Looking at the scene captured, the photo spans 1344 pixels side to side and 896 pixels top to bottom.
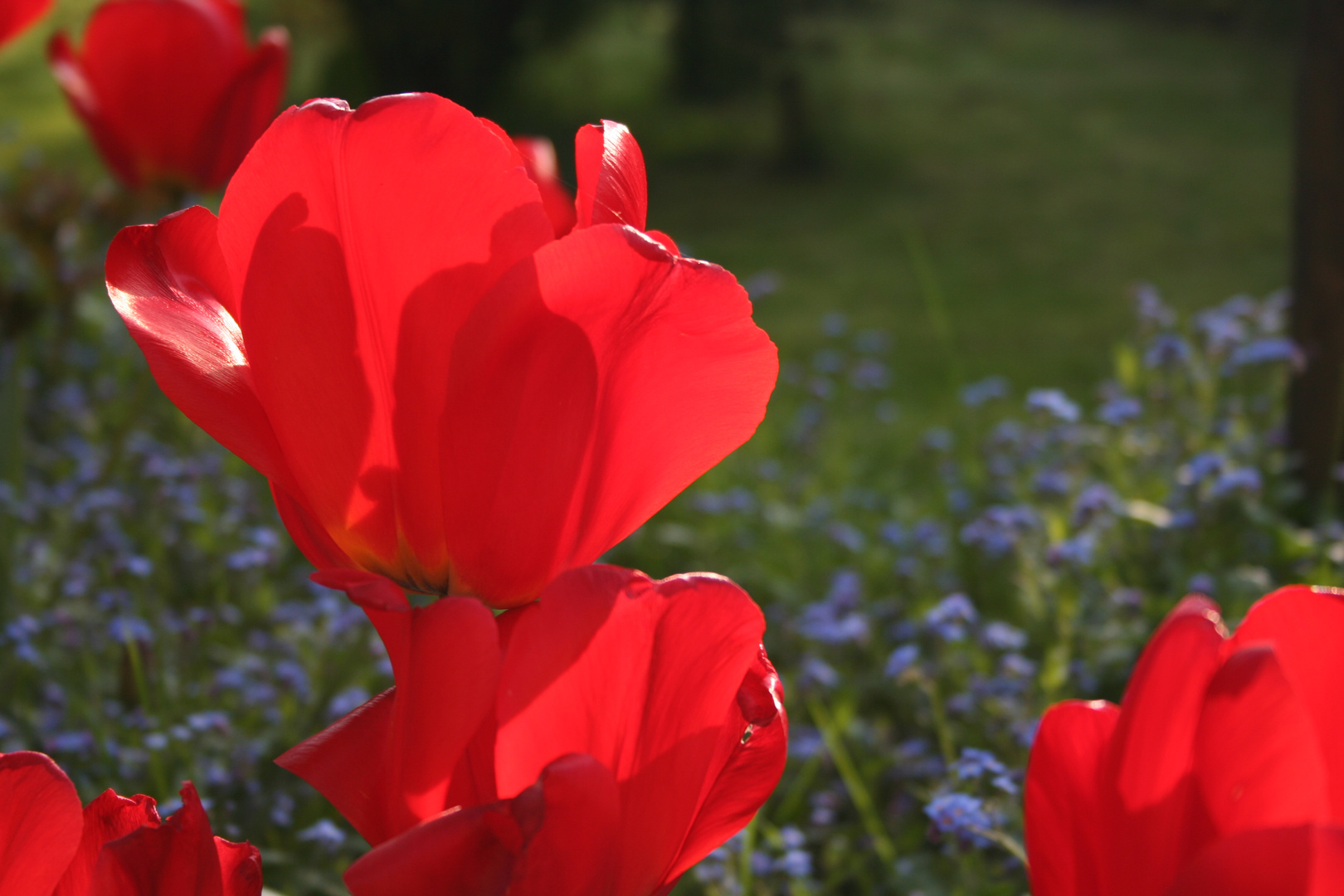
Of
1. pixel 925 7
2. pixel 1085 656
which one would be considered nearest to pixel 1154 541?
pixel 1085 656

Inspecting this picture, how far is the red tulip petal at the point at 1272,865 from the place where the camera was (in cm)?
35

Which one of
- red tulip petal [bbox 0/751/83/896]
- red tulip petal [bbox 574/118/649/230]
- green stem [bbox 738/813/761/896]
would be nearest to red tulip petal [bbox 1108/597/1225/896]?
red tulip petal [bbox 574/118/649/230]

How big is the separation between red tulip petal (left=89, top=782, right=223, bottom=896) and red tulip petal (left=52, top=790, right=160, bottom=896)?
0.14 ft

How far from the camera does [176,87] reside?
148cm

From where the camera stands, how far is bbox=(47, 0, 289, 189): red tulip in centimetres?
143

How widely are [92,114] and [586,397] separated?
1323 mm

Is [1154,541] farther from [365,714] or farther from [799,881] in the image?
[365,714]

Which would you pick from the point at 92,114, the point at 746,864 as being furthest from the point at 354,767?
the point at 92,114

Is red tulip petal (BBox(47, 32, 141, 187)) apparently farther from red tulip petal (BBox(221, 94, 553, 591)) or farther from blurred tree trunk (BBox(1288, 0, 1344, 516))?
blurred tree trunk (BBox(1288, 0, 1344, 516))

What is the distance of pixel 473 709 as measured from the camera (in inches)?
16.1

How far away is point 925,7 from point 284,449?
14.0 metres

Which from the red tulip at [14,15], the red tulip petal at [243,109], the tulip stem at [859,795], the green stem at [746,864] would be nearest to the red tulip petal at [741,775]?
the green stem at [746,864]

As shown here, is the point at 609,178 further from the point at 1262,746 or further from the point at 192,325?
the point at 1262,746

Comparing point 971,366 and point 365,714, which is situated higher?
point 365,714
